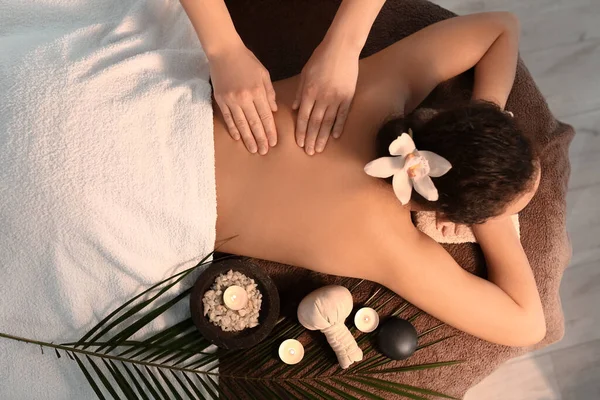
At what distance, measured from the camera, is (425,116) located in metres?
0.89

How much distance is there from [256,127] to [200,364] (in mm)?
540

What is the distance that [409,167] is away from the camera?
78cm

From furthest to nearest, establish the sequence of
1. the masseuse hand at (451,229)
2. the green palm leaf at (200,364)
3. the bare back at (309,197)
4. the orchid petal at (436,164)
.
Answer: the masseuse hand at (451,229)
the green palm leaf at (200,364)
the bare back at (309,197)
the orchid petal at (436,164)

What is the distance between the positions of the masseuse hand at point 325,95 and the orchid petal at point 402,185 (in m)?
0.18

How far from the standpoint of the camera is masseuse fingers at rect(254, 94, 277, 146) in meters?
→ 0.96

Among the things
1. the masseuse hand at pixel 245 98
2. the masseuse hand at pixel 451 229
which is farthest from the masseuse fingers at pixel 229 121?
the masseuse hand at pixel 451 229

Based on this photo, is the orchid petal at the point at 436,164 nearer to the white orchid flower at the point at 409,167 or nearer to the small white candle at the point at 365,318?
the white orchid flower at the point at 409,167

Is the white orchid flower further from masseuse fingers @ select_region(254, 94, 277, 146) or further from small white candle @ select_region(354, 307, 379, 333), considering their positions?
small white candle @ select_region(354, 307, 379, 333)

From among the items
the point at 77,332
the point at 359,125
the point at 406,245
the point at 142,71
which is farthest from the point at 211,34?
the point at 77,332

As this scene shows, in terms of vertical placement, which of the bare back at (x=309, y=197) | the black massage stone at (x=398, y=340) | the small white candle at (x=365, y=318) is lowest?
the black massage stone at (x=398, y=340)

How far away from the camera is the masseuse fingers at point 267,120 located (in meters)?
0.96

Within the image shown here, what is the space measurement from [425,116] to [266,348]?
25.1 inches

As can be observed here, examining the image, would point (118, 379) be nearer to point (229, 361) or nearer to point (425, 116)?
point (229, 361)

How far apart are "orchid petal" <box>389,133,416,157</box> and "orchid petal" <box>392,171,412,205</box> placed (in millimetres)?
33
